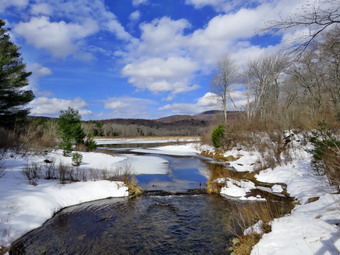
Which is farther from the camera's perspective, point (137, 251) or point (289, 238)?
point (137, 251)

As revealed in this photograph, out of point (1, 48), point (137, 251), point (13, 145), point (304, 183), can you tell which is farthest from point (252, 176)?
point (1, 48)

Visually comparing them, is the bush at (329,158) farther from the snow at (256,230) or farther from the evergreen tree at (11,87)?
the evergreen tree at (11,87)

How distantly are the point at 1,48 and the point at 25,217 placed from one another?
22010 mm

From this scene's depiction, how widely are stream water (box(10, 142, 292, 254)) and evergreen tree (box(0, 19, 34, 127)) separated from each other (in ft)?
59.6

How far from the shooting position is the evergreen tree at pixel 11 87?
21.8 metres

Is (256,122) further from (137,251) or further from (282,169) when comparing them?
(137,251)

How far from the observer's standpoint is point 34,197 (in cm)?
859

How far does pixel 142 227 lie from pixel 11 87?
73.0 feet

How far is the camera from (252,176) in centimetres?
1549

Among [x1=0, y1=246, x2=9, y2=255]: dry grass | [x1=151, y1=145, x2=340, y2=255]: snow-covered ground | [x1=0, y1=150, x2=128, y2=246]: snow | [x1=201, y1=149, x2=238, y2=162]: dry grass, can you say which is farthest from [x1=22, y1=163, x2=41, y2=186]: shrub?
[x1=201, y1=149, x2=238, y2=162]: dry grass

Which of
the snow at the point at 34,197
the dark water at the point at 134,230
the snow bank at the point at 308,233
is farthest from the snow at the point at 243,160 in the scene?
the snow at the point at 34,197

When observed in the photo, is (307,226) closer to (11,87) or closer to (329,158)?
(329,158)

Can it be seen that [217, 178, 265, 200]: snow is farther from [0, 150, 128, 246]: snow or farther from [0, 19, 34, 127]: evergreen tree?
[0, 19, 34, 127]: evergreen tree

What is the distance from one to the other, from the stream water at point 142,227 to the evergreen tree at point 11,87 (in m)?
18.2
